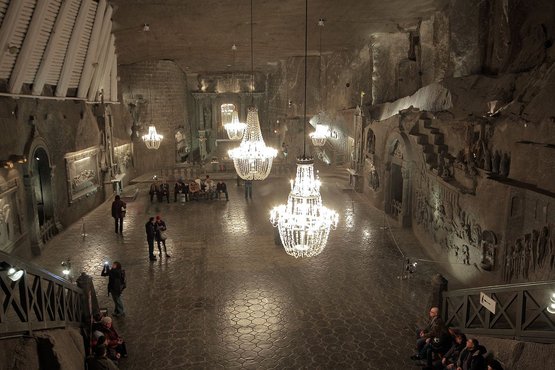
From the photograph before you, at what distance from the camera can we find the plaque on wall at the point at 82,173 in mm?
13617

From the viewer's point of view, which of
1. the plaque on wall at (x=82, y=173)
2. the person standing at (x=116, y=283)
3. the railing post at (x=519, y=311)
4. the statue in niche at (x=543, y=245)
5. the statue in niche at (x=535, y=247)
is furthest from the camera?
the plaque on wall at (x=82, y=173)

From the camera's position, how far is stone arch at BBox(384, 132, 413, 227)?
12.5 metres

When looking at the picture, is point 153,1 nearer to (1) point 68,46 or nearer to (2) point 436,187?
(1) point 68,46

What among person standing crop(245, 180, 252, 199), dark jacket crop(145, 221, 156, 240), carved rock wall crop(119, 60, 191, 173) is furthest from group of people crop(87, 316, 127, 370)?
carved rock wall crop(119, 60, 191, 173)

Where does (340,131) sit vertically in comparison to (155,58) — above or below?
below

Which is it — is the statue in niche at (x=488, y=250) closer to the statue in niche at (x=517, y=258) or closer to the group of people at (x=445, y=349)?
the statue in niche at (x=517, y=258)

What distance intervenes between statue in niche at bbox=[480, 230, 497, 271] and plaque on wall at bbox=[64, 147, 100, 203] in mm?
12032

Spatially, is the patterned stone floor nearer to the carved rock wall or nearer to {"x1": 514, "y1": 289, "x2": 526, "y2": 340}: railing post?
{"x1": 514, "y1": 289, "x2": 526, "y2": 340}: railing post

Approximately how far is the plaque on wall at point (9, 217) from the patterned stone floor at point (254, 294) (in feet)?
3.23

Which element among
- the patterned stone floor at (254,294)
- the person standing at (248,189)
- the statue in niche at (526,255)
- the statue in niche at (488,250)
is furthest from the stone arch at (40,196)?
the statue in niche at (526,255)

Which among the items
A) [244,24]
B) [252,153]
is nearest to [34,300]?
[252,153]

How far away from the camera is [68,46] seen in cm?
1115

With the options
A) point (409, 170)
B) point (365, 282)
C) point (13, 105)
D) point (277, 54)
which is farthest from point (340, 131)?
point (13, 105)

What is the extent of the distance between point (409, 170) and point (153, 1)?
8.66 meters
